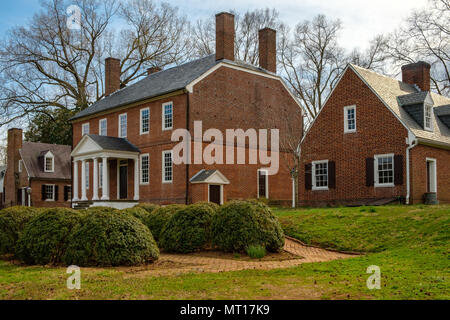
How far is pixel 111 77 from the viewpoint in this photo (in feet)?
126

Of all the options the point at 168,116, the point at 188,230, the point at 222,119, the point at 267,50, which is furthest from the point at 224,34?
the point at 188,230

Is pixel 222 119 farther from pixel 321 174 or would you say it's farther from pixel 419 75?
pixel 419 75

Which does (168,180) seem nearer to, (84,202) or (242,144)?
(242,144)

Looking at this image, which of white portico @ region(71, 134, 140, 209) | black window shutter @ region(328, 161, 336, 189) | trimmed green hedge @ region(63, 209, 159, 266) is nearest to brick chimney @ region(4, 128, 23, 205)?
white portico @ region(71, 134, 140, 209)

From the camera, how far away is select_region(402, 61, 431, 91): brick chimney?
26.4 meters

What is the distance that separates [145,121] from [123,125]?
2.73 m

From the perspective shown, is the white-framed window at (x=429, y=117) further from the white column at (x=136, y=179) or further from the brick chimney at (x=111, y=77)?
the brick chimney at (x=111, y=77)

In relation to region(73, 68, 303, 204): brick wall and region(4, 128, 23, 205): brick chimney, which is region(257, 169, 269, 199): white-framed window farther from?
region(4, 128, 23, 205): brick chimney

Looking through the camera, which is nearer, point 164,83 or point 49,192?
point 164,83

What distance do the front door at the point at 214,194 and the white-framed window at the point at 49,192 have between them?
22864 millimetres

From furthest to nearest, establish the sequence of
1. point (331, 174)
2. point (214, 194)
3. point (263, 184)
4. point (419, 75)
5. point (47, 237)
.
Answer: point (263, 184) < point (419, 75) < point (214, 194) < point (331, 174) < point (47, 237)

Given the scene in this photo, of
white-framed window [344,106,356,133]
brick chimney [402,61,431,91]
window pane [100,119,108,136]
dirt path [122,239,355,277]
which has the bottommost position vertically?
dirt path [122,239,355,277]

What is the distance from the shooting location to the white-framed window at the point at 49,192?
4350cm
